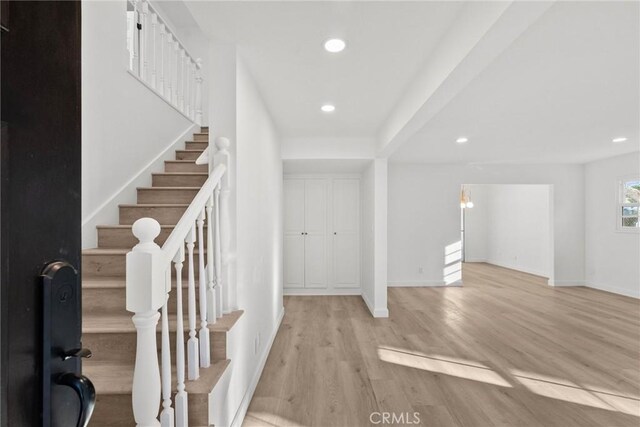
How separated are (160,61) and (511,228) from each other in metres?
9.15

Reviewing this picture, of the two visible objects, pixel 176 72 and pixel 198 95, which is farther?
pixel 198 95

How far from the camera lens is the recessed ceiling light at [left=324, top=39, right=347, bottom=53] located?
2.00m

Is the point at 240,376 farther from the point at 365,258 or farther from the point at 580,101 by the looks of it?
the point at 580,101

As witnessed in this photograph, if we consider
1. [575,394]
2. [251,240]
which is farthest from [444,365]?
[251,240]

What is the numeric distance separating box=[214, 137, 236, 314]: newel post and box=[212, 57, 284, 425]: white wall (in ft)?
0.26

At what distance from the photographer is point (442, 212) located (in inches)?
253

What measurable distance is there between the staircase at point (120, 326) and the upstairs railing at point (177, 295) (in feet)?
0.21

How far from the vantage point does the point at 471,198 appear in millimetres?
10250

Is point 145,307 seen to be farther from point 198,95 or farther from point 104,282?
point 198,95

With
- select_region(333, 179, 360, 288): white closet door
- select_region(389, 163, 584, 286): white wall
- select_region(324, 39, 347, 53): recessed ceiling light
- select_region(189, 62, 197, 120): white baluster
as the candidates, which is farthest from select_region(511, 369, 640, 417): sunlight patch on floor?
select_region(189, 62, 197, 120): white baluster

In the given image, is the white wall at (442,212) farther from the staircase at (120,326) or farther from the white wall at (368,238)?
the staircase at (120,326)

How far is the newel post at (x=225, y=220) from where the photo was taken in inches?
73.5

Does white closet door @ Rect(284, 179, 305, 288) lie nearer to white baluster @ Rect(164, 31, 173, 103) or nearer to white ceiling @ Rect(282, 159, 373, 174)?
white ceiling @ Rect(282, 159, 373, 174)

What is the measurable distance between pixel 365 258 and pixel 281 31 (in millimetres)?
3825
